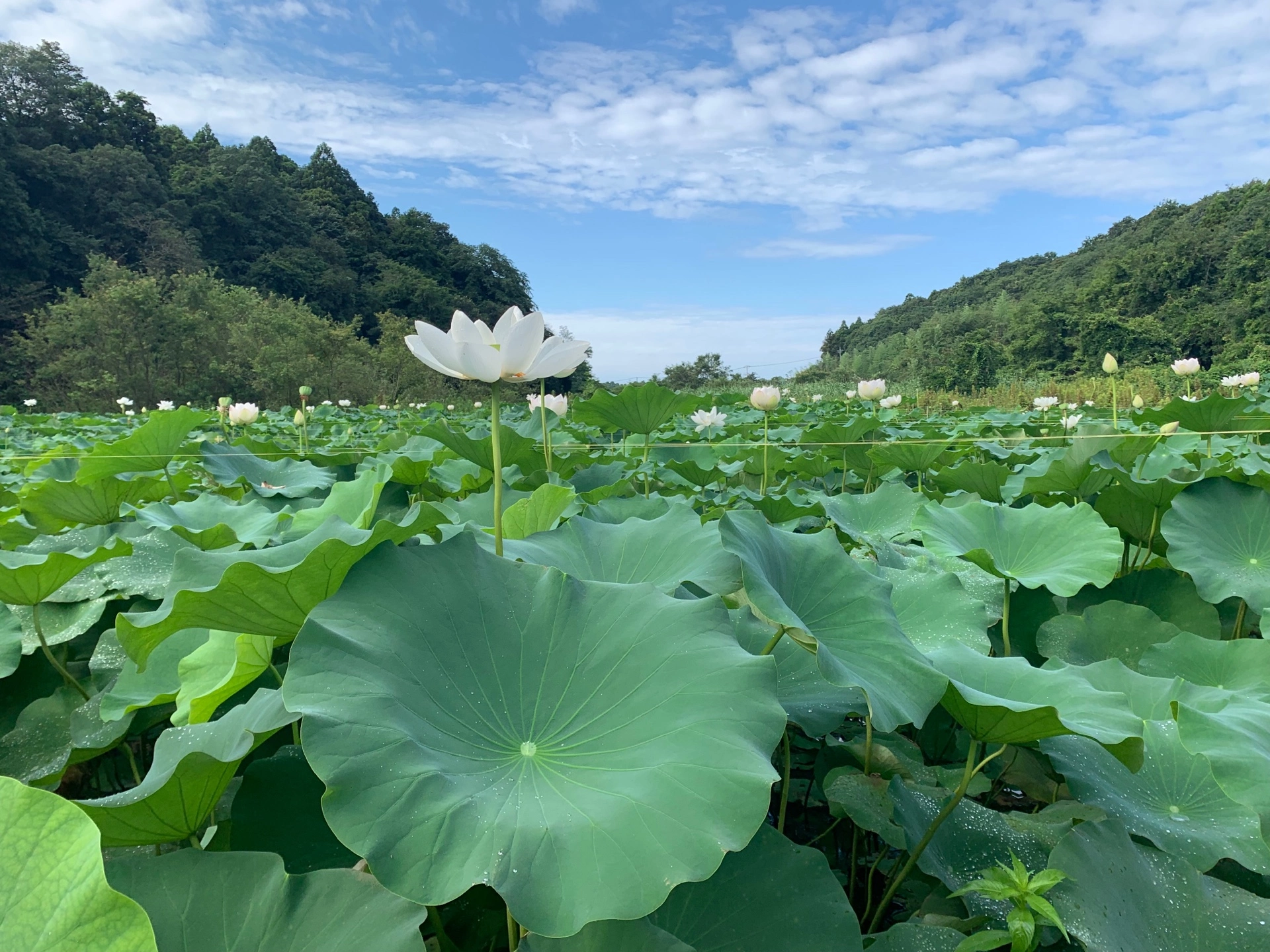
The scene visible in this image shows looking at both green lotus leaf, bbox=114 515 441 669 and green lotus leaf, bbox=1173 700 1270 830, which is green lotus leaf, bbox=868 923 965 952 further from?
green lotus leaf, bbox=114 515 441 669

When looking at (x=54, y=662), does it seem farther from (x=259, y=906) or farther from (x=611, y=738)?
(x=611, y=738)

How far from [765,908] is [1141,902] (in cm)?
29

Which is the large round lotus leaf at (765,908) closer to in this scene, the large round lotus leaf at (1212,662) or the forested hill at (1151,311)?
the large round lotus leaf at (1212,662)

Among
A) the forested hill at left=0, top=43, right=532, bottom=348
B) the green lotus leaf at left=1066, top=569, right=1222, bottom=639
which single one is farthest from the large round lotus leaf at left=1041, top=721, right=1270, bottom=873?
the forested hill at left=0, top=43, right=532, bottom=348

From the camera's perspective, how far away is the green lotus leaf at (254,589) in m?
0.51

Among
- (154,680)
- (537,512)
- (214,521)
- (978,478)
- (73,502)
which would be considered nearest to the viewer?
(154,680)

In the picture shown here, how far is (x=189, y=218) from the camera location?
27.5m

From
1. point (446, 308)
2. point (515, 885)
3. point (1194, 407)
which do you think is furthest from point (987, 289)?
point (515, 885)

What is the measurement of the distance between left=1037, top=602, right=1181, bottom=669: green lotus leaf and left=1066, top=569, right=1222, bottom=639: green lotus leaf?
0.15m

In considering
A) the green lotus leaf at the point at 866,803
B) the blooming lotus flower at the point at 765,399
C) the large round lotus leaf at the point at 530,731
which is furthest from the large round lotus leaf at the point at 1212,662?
the blooming lotus flower at the point at 765,399

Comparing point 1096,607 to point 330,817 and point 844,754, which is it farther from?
point 330,817

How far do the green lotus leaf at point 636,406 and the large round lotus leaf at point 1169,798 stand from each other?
1488mm

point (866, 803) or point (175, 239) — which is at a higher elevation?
point (175, 239)

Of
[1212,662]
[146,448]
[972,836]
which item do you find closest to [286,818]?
[972,836]
